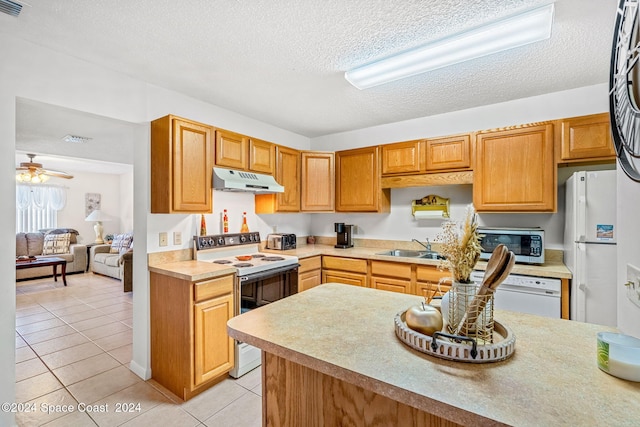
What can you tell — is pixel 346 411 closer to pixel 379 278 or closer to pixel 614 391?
pixel 614 391

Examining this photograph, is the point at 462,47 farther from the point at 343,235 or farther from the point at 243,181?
the point at 343,235

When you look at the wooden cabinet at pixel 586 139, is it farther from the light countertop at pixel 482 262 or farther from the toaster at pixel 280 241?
the toaster at pixel 280 241

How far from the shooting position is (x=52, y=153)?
4.73 m

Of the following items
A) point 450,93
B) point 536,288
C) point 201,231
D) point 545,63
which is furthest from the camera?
point 201,231

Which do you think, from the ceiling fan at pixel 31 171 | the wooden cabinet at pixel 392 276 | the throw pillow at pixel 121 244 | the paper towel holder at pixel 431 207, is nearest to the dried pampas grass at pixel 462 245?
the wooden cabinet at pixel 392 276

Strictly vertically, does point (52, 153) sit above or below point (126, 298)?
above

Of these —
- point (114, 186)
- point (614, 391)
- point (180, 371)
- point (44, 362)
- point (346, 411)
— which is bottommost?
point (44, 362)

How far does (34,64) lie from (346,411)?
2.77 meters

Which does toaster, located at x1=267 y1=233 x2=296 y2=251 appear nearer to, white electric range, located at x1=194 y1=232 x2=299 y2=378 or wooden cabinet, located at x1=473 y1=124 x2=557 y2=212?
white electric range, located at x1=194 y1=232 x2=299 y2=378

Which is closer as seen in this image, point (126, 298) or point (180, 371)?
point (180, 371)

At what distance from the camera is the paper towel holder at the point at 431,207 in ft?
10.8

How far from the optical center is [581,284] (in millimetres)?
2072

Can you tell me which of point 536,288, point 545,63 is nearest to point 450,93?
point 545,63

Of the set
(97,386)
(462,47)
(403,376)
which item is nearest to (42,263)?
(97,386)
